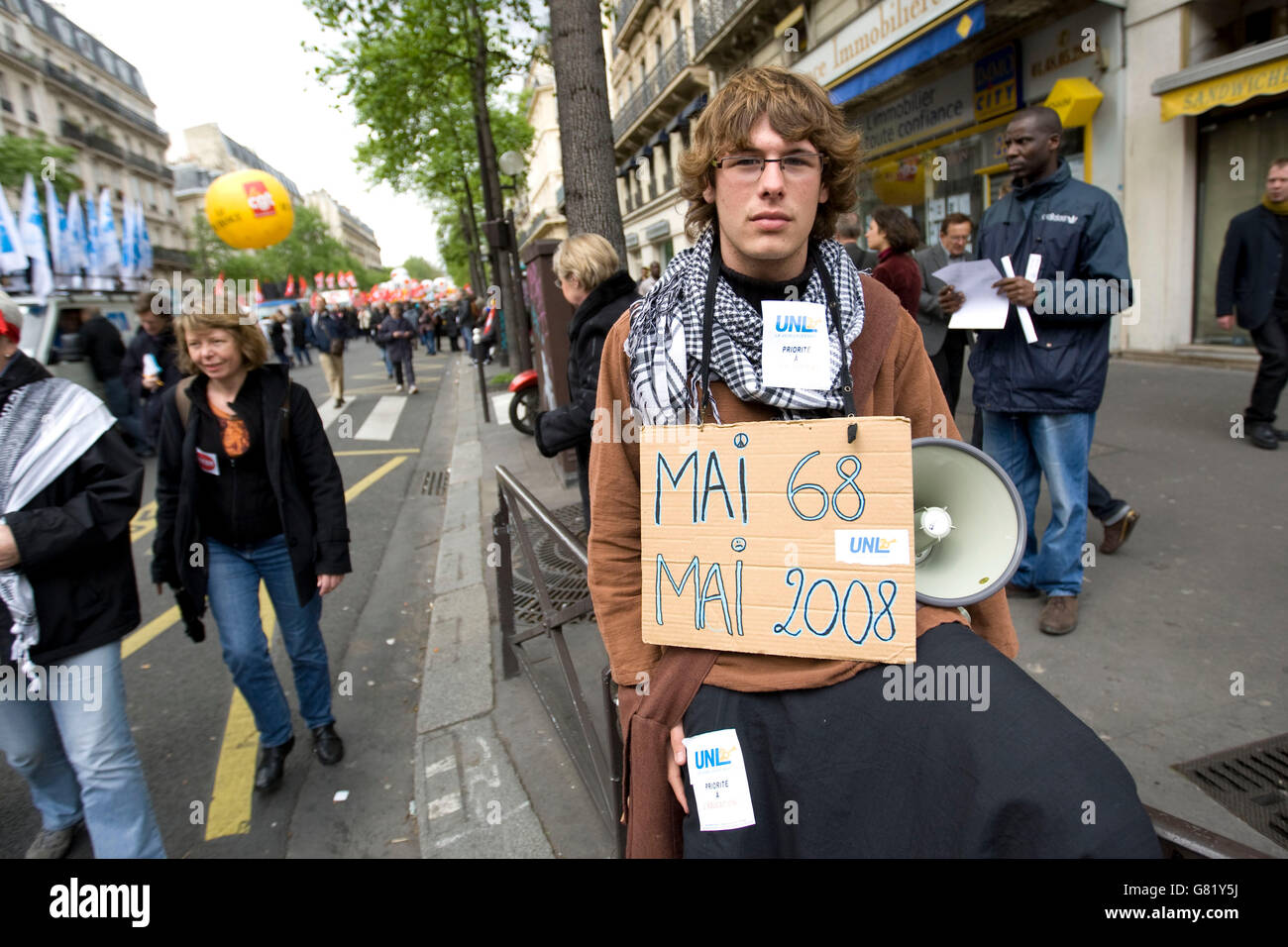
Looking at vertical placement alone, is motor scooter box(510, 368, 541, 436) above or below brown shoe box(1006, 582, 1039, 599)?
above

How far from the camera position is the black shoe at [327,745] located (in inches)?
127

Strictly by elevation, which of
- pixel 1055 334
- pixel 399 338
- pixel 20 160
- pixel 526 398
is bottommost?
pixel 526 398

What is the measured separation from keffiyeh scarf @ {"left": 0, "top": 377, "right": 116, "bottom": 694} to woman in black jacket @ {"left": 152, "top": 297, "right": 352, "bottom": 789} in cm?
55

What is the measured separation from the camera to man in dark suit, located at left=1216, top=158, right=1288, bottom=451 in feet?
17.6

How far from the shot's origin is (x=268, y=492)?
2971 mm

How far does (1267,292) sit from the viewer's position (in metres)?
5.45

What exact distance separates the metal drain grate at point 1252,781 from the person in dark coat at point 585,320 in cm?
258

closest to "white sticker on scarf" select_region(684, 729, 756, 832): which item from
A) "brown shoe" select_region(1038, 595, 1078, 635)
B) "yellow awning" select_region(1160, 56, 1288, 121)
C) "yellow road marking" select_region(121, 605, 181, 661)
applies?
"brown shoe" select_region(1038, 595, 1078, 635)

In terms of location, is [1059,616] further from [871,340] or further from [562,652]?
[871,340]

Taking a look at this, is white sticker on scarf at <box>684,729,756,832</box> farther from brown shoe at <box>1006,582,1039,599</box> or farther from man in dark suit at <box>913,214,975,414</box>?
man in dark suit at <box>913,214,975,414</box>

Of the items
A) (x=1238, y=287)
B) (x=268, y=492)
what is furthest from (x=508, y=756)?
(x=1238, y=287)

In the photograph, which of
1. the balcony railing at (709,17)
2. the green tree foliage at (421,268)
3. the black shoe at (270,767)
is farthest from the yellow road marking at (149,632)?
the green tree foliage at (421,268)

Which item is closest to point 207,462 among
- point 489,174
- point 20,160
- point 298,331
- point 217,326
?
point 217,326

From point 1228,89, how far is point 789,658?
9664mm
